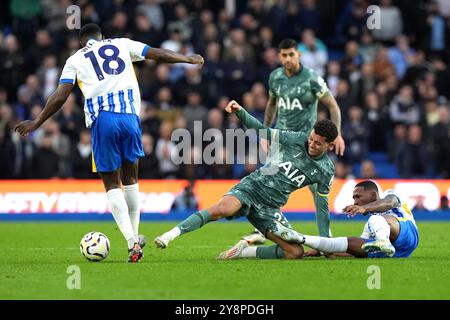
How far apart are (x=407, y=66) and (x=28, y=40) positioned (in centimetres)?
901

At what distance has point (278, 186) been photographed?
11.6 metres

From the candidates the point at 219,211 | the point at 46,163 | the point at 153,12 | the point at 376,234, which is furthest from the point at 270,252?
the point at 153,12

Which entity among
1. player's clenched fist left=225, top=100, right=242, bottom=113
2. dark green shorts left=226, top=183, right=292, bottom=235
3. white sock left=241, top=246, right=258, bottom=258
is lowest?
white sock left=241, top=246, right=258, bottom=258

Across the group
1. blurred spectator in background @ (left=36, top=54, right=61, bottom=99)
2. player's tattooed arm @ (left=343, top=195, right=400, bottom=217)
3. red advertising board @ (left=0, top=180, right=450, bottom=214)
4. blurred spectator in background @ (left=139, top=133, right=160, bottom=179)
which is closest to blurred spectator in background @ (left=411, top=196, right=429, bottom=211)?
red advertising board @ (left=0, top=180, right=450, bottom=214)

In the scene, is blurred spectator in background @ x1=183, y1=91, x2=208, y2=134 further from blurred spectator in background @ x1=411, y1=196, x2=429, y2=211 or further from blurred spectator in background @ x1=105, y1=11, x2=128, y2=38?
blurred spectator in background @ x1=411, y1=196, x2=429, y2=211

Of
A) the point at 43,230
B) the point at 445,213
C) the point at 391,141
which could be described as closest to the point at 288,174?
the point at 43,230

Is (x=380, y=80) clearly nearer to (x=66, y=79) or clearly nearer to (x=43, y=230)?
(x=43, y=230)

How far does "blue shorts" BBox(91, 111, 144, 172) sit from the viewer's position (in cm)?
1120

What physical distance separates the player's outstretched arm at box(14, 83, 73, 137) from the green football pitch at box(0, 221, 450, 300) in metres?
1.48

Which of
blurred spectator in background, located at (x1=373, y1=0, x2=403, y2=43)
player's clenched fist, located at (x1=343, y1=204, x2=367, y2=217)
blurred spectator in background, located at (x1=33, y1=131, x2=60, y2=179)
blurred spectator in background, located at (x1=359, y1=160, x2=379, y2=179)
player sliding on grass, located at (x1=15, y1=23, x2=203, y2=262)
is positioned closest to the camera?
player's clenched fist, located at (x1=343, y1=204, x2=367, y2=217)

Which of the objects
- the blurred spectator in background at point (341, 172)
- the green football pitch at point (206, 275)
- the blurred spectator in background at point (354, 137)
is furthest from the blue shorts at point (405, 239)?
the blurred spectator in background at point (354, 137)

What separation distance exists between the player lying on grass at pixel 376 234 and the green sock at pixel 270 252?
39cm

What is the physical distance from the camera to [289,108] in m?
13.6

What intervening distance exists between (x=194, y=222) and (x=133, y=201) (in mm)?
967
